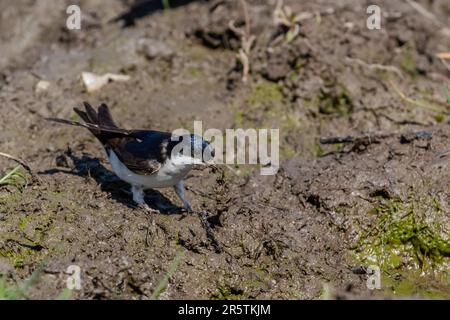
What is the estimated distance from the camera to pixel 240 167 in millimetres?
6695

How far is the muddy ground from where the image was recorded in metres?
5.28

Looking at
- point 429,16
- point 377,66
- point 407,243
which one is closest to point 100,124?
point 407,243

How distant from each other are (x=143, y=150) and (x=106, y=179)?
0.73 metres

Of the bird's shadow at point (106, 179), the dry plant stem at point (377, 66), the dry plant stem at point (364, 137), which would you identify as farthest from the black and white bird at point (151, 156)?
the dry plant stem at point (377, 66)

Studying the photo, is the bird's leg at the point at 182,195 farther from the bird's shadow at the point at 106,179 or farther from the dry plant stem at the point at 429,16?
the dry plant stem at the point at 429,16

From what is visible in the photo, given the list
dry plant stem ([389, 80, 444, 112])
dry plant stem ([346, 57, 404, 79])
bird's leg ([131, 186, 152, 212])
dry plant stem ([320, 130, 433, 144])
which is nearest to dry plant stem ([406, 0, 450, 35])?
dry plant stem ([346, 57, 404, 79])

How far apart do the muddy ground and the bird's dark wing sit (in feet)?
1.13

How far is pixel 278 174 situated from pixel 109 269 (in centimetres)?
203

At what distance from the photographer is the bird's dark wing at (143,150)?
570 centimetres

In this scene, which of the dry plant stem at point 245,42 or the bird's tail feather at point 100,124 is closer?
the bird's tail feather at point 100,124

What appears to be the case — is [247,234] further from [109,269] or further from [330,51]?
[330,51]

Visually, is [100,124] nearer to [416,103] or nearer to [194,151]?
[194,151]

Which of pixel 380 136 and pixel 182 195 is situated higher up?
pixel 380 136

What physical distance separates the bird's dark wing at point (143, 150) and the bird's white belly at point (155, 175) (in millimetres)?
50
